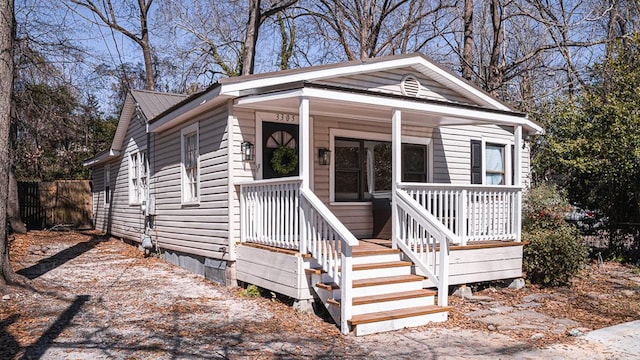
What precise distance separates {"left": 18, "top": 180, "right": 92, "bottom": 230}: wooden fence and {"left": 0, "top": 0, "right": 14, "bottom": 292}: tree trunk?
1234 cm

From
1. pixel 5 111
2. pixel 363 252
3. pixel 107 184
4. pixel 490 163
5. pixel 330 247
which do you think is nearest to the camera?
pixel 330 247

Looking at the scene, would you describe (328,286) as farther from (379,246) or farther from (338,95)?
(338,95)

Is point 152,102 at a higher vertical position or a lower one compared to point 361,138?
higher

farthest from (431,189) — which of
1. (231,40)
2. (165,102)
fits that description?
(231,40)

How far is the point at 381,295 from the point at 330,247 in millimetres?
835

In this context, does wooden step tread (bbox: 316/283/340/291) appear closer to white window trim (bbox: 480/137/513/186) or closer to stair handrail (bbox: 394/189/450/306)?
stair handrail (bbox: 394/189/450/306)

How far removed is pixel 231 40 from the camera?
23656 mm

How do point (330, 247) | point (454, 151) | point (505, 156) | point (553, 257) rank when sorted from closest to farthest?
point (330, 247) → point (553, 257) → point (454, 151) → point (505, 156)

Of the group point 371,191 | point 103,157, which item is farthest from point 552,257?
point 103,157

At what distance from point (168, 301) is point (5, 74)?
392 cm

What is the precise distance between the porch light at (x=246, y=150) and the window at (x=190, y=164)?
5.38 ft

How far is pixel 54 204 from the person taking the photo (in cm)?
1895

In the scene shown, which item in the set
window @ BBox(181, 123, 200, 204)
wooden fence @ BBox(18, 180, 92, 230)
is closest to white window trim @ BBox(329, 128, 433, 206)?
window @ BBox(181, 123, 200, 204)

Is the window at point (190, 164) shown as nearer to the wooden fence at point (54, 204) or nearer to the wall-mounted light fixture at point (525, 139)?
the wall-mounted light fixture at point (525, 139)
